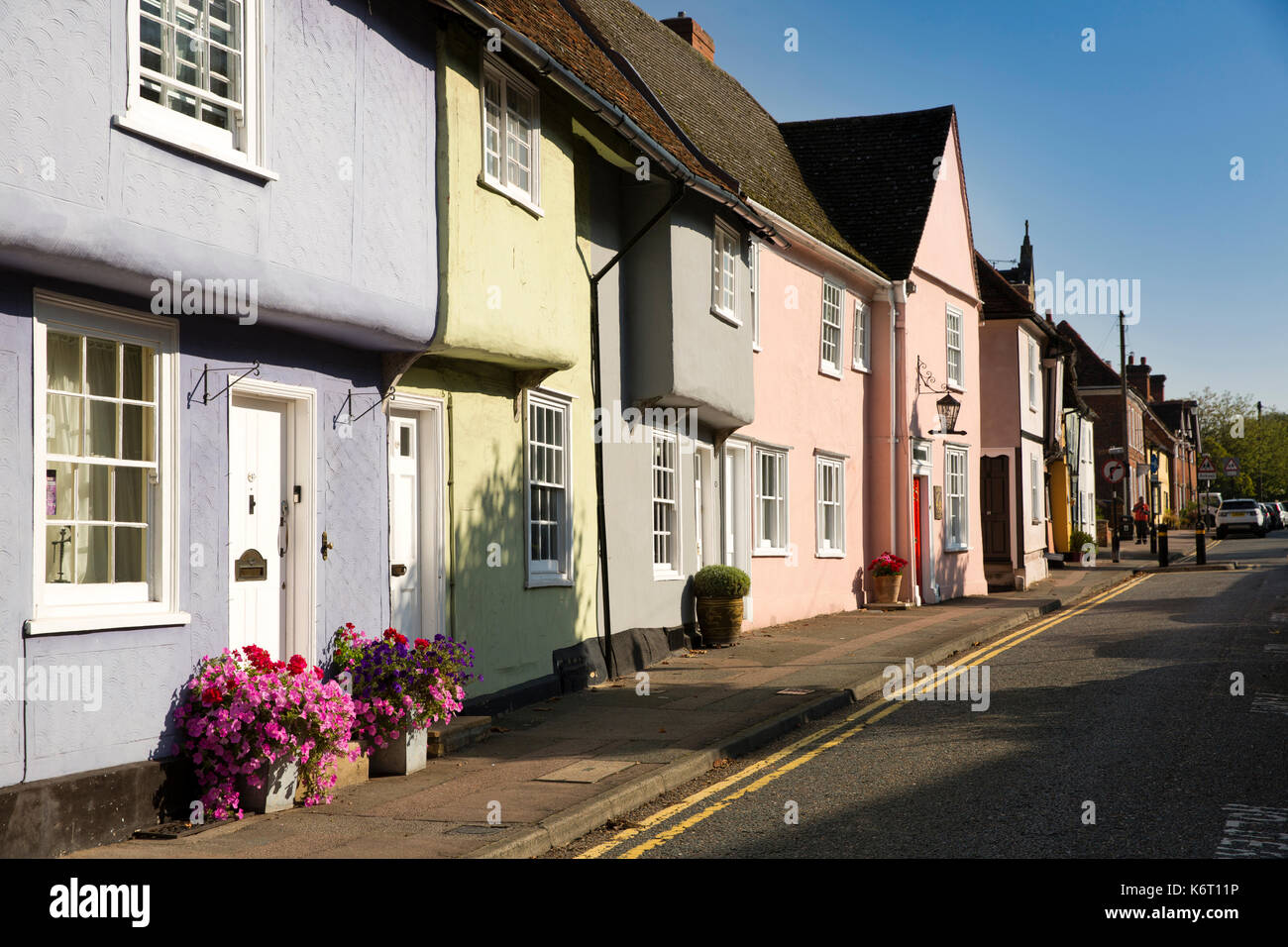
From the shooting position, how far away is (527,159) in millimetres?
12070

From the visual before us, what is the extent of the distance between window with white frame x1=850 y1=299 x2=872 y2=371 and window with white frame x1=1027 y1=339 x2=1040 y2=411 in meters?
10.8

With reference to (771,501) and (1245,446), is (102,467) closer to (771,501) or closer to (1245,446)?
(771,501)

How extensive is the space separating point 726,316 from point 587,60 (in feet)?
12.7

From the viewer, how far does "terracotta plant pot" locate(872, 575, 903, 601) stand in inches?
910

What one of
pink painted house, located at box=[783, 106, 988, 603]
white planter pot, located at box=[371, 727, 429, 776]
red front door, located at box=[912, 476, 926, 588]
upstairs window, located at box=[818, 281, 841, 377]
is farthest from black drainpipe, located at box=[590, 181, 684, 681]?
red front door, located at box=[912, 476, 926, 588]

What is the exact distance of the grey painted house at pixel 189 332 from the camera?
6.78 meters

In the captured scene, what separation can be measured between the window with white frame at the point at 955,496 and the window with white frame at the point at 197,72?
20.2 meters

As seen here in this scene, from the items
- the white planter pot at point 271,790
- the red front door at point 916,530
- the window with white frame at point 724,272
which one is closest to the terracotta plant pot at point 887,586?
the red front door at point 916,530

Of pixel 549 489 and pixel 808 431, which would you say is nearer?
pixel 549 489

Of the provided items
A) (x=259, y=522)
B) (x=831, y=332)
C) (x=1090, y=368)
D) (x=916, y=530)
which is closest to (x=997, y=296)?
(x=916, y=530)

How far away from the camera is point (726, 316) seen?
55.0 feet

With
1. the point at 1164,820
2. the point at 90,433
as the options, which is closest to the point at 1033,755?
the point at 1164,820

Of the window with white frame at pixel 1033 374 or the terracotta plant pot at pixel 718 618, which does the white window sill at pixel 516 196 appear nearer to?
the terracotta plant pot at pixel 718 618
